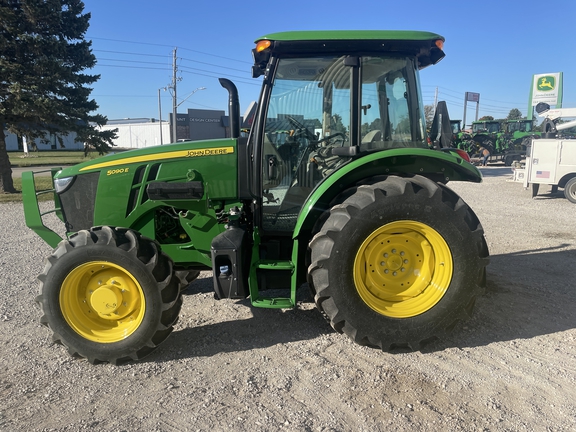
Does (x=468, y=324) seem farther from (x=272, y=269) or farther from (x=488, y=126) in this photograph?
(x=488, y=126)

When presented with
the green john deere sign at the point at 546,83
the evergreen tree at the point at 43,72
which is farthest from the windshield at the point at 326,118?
the green john deere sign at the point at 546,83

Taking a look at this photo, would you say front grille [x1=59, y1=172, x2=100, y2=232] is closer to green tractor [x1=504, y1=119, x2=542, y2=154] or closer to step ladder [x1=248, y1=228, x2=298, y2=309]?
step ladder [x1=248, y1=228, x2=298, y2=309]

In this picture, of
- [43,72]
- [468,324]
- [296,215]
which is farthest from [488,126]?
[296,215]

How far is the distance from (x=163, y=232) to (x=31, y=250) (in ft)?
13.8

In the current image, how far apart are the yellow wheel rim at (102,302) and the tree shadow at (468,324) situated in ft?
1.20

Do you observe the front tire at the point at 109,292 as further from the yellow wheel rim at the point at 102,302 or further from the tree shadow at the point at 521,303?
the tree shadow at the point at 521,303

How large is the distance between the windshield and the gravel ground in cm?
117

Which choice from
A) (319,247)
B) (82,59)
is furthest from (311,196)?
(82,59)

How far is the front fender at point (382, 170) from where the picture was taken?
11.0ft

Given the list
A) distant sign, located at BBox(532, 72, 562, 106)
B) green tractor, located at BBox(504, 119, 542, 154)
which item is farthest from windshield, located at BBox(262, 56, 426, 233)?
distant sign, located at BBox(532, 72, 562, 106)

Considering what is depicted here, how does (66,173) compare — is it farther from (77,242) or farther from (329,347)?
→ (329,347)

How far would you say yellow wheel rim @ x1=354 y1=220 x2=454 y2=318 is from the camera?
10.9 feet

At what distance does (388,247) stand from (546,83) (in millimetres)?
38445

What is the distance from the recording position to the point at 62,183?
12.5 feet
